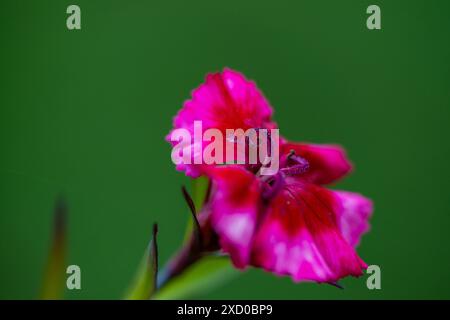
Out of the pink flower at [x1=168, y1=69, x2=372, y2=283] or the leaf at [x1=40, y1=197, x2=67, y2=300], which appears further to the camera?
the leaf at [x1=40, y1=197, x2=67, y2=300]

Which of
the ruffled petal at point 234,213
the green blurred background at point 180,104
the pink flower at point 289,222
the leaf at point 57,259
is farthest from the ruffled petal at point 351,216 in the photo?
the green blurred background at point 180,104

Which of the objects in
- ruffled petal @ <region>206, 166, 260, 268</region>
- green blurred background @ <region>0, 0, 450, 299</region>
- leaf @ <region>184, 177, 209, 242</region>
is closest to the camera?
ruffled petal @ <region>206, 166, 260, 268</region>

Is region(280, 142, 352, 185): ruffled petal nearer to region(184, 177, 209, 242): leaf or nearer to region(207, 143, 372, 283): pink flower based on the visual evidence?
region(207, 143, 372, 283): pink flower

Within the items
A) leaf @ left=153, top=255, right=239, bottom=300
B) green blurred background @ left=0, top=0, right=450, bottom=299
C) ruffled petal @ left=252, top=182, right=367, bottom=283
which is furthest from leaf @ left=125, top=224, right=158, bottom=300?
green blurred background @ left=0, top=0, right=450, bottom=299

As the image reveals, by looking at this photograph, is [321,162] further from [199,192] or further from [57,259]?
[57,259]

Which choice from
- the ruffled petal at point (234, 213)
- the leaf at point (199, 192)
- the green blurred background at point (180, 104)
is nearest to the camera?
the ruffled petal at point (234, 213)

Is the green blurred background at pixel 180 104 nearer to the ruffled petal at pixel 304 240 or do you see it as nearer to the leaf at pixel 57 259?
the leaf at pixel 57 259
